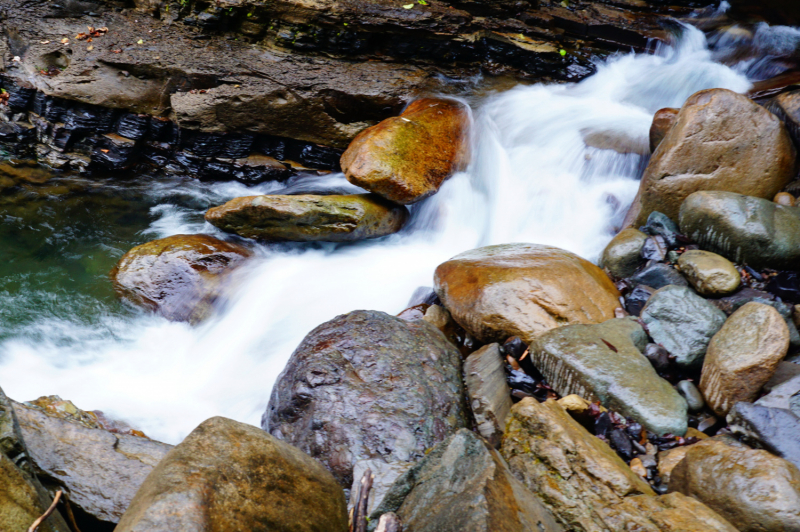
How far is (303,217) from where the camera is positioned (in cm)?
633

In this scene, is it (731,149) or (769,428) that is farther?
(731,149)

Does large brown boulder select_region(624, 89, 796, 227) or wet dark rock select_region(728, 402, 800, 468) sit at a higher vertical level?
large brown boulder select_region(624, 89, 796, 227)

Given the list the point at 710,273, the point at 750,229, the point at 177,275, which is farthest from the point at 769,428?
the point at 177,275

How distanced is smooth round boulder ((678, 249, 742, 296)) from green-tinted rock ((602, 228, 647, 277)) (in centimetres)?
A: 55

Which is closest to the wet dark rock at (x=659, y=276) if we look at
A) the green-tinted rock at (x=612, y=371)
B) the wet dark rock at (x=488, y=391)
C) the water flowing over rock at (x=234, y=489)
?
the green-tinted rock at (x=612, y=371)

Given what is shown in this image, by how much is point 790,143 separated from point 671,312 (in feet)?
9.21

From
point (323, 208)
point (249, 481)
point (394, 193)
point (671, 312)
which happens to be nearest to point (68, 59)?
point (323, 208)

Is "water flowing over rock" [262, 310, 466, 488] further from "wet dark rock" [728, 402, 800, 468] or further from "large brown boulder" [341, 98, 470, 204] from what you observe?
"large brown boulder" [341, 98, 470, 204]

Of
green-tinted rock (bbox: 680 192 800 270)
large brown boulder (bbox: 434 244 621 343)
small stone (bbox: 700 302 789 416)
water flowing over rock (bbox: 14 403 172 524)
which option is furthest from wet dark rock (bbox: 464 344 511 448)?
green-tinted rock (bbox: 680 192 800 270)

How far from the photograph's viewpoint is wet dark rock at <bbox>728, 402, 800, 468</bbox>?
303cm

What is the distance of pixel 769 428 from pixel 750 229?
2.36 metres

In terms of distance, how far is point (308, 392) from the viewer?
3.75m

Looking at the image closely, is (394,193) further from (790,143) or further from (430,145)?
(790,143)

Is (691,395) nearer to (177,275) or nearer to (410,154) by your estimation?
(410,154)
